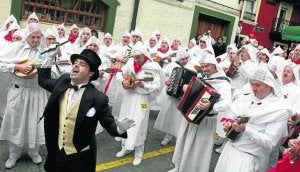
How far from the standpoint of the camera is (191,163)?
5.85 m

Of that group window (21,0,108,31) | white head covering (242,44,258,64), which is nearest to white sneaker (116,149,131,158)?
white head covering (242,44,258,64)

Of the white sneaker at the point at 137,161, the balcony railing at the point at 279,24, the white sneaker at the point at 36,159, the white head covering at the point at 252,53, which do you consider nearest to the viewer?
the white sneaker at the point at 36,159

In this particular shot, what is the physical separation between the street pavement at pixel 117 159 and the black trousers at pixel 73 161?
1.72 m

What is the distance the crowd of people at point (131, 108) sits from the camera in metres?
4.04

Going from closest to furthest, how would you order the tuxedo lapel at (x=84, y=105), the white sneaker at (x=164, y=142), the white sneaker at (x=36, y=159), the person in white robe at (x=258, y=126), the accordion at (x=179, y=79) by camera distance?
the tuxedo lapel at (x=84, y=105) → the person in white robe at (x=258, y=126) → the white sneaker at (x=36, y=159) → the accordion at (x=179, y=79) → the white sneaker at (x=164, y=142)

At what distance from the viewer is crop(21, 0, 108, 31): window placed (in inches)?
485

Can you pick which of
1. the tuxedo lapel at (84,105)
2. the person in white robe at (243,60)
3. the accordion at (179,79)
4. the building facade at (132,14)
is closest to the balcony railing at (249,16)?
the building facade at (132,14)

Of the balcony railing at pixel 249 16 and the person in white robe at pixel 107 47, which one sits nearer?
the person in white robe at pixel 107 47

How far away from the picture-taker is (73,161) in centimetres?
404

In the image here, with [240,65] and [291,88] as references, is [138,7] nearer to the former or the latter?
[240,65]

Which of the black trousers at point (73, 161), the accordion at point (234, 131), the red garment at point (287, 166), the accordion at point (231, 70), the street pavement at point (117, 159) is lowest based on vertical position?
the street pavement at point (117, 159)

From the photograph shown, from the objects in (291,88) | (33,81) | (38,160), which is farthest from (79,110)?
(291,88)

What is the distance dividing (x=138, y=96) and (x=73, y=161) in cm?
271

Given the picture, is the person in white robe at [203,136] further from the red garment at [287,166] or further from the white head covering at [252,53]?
the white head covering at [252,53]
